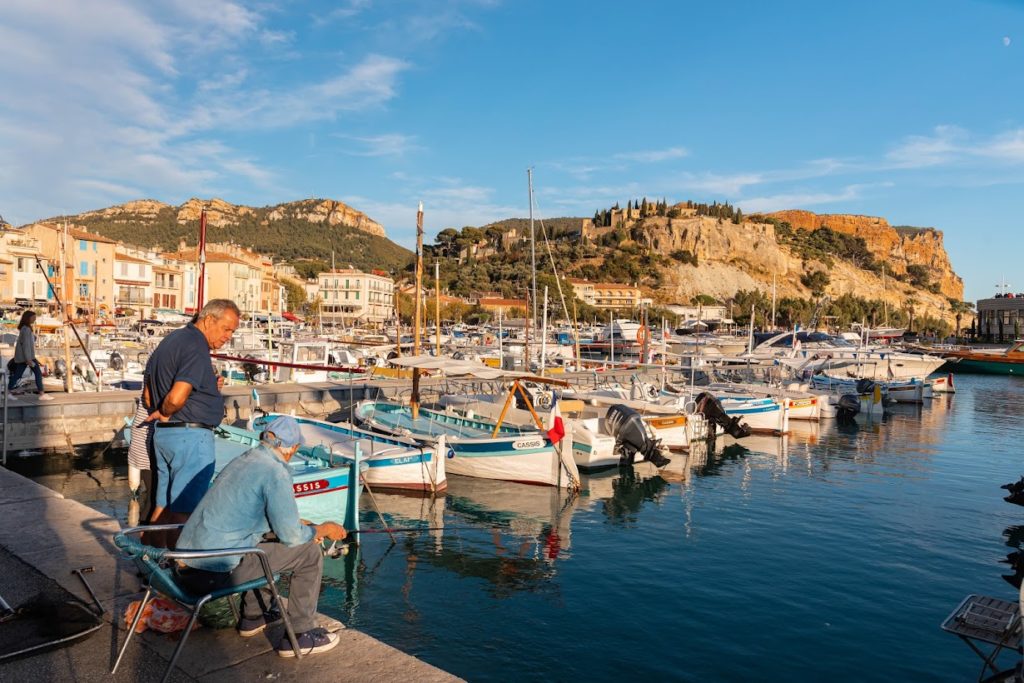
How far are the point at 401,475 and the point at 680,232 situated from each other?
171m

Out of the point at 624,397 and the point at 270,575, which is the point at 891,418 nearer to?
the point at 624,397

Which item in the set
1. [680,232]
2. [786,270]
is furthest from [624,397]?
[786,270]

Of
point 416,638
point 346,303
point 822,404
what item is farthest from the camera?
point 346,303

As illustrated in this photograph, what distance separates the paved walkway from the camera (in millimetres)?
4652

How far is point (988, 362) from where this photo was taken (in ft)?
268

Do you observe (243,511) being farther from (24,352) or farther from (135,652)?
(24,352)

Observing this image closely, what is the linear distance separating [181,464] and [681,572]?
958 centimetres

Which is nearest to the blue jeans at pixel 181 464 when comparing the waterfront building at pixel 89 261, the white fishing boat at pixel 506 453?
the white fishing boat at pixel 506 453

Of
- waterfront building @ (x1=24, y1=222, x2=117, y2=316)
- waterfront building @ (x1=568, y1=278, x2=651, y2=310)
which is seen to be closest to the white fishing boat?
waterfront building @ (x1=24, y1=222, x2=117, y2=316)

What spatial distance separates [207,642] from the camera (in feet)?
16.8

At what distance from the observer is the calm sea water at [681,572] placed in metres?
9.61

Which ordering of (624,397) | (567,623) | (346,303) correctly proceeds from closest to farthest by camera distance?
(567,623)
(624,397)
(346,303)

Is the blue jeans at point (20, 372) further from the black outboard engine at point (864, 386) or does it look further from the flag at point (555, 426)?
the black outboard engine at point (864, 386)

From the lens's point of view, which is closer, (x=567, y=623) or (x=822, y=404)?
(x=567, y=623)
